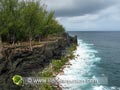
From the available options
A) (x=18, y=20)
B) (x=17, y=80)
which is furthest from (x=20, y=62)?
(x=18, y=20)

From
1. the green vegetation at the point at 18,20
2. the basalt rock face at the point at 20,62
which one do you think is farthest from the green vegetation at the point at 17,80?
the green vegetation at the point at 18,20

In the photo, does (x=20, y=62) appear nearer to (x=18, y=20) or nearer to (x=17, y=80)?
(x=17, y=80)

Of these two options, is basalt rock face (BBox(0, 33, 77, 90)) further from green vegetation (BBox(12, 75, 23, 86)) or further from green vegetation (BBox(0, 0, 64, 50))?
green vegetation (BBox(0, 0, 64, 50))

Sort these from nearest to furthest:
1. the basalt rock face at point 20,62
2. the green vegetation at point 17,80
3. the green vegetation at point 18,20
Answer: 1. the green vegetation at point 17,80
2. the basalt rock face at point 20,62
3. the green vegetation at point 18,20

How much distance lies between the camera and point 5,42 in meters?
54.3

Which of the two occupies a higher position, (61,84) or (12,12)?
(12,12)

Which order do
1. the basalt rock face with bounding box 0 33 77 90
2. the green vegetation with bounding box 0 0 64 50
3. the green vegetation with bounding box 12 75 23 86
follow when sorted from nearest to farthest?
the green vegetation with bounding box 12 75 23 86, the basalt rock face with bounding box 0 33 77 90, the green vegetation with bounding box 0 0 64 50

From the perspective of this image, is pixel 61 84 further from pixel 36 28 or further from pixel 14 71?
pixel 36 28

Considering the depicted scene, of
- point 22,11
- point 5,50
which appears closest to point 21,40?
point 22,11

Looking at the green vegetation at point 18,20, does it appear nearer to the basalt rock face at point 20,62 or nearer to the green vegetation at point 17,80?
the basalt rock face at point 20,62

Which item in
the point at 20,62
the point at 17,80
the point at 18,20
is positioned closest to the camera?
the point at 17,80

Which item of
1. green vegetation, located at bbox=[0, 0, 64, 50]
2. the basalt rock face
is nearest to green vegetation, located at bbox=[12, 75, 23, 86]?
the basalt rock face

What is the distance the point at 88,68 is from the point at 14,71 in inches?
746

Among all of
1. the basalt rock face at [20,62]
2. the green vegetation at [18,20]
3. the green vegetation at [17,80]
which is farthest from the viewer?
the green vegetation at [18,20]
